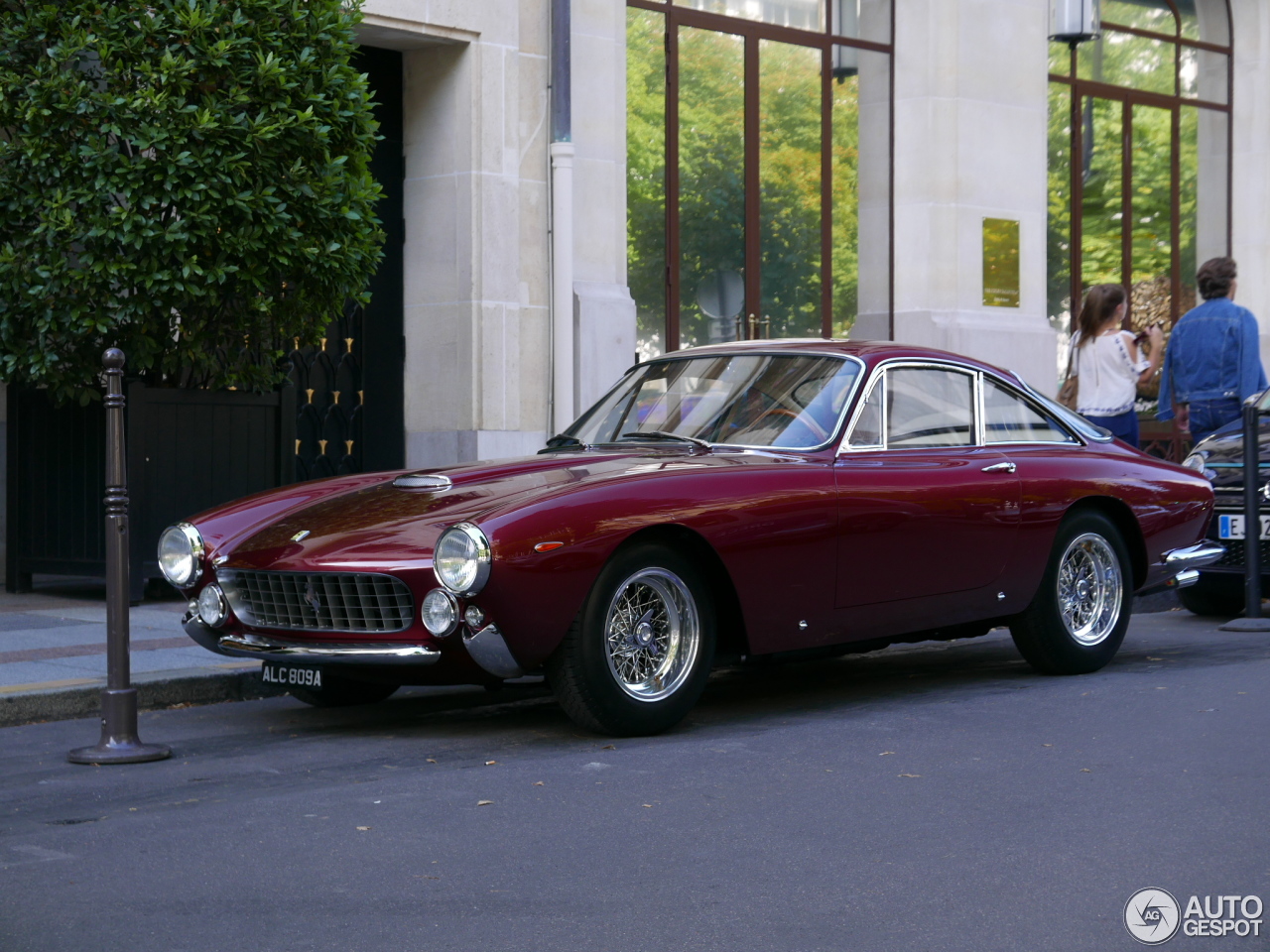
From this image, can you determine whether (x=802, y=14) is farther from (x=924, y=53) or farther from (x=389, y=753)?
(x=389, y=753)

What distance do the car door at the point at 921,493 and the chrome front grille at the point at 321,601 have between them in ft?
5.82

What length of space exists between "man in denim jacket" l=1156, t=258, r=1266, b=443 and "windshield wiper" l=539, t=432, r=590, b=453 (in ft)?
16.1

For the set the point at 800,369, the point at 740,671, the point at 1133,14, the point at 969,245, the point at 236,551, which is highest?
the point at 1133,14

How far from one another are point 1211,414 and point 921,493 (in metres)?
4.53

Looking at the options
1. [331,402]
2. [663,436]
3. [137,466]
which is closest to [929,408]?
[663,436]

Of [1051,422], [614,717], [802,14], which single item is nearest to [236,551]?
[614,717]

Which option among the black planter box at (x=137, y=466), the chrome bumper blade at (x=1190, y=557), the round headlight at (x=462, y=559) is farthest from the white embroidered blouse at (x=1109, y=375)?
the round headlight at (x=462, y=559)

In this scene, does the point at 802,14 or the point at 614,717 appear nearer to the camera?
the point at 614,717

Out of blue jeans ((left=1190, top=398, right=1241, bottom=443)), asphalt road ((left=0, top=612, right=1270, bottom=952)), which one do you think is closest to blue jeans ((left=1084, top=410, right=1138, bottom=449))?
blue jeans ((left=1190, top=398, right=1241, bottom=443))

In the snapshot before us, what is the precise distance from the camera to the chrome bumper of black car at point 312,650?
18.8 feet

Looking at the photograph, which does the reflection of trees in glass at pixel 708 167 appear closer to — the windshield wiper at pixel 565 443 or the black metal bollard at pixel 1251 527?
the black metal bollard at pixel 1251 527

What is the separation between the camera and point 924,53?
608 inches

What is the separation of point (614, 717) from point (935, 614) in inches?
67.7

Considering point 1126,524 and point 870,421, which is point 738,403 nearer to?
point 870,421
